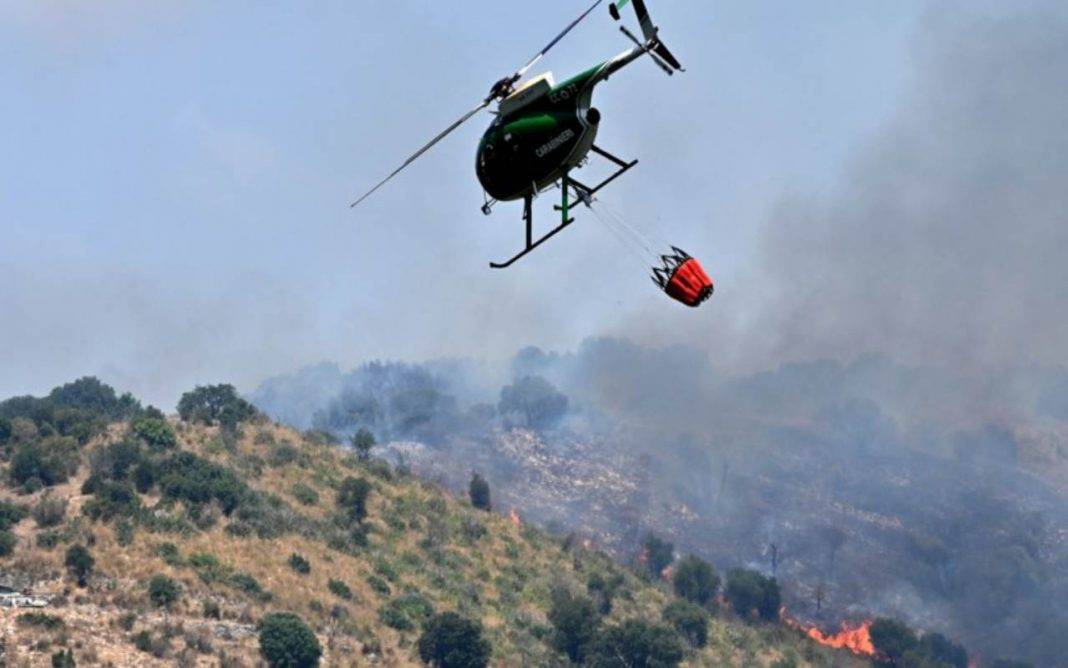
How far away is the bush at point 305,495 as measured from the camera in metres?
103

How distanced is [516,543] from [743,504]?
2265 inches

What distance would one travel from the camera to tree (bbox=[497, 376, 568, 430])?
586ft

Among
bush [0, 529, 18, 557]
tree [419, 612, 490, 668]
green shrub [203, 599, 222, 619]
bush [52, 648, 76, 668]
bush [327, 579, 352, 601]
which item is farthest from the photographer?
bush [327, 579, 352, 601]

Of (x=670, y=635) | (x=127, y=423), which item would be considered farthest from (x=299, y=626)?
(x=127, y=423)

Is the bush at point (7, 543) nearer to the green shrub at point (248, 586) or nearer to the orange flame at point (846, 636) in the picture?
the green shrub at point (248, 586)

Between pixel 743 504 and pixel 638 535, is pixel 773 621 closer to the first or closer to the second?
pixel 638 535

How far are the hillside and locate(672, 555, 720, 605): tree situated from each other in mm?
2473

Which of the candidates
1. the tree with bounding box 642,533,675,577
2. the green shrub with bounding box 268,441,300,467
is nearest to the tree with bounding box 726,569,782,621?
the tree with bounding box 642,533,675,577

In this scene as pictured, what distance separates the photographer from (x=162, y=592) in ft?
261

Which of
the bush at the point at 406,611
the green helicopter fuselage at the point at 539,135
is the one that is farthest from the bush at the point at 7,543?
the green helicopter fuselage at the point at 539,135

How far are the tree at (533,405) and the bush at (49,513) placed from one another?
9187 centimetres

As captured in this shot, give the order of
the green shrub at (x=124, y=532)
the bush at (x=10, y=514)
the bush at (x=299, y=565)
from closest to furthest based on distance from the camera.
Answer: the green shrub at (x=124, y=532) < the bush at (x=10, y=514) < the bush at (x=299, y=565)

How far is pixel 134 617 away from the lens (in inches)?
3019

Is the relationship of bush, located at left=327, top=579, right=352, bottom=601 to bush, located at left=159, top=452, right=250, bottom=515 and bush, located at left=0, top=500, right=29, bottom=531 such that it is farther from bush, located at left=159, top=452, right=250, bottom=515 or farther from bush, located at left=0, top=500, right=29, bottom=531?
bush, located at left=0, top=500, right=29, bottom=531
